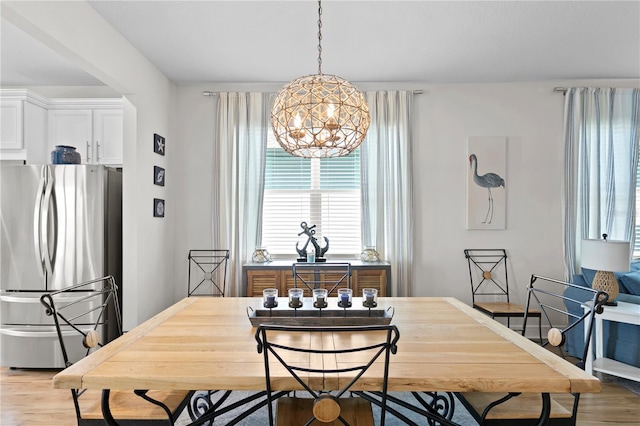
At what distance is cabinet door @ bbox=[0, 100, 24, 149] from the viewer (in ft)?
11.5

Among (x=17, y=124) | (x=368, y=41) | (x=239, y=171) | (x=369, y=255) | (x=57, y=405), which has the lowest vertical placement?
(x=57, y=405)

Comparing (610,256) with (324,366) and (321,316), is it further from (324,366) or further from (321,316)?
(324,366)

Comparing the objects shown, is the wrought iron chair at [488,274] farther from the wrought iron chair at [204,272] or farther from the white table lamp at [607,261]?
the wrought iron chair at [204,272]

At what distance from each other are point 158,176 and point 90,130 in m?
0.88

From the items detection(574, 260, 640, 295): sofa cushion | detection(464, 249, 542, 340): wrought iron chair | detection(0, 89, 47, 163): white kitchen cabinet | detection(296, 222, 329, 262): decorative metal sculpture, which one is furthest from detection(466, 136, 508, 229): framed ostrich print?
detection(0, 89, 47, 163): white kitchen cabinet

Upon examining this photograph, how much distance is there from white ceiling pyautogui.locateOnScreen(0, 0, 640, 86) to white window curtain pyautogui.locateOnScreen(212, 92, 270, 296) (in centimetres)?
31

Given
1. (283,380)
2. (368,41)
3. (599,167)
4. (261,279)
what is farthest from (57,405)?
(599,167)

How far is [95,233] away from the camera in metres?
3.09

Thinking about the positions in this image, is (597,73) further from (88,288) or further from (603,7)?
(88,288)

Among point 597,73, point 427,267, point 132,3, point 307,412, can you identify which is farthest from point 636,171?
point 132,3

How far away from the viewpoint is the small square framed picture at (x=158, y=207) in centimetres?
359

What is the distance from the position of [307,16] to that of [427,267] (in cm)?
268

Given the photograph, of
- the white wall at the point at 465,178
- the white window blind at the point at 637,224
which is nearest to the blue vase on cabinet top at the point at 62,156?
the white wall at the point at 465,178

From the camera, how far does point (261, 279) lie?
3576 millimetres
